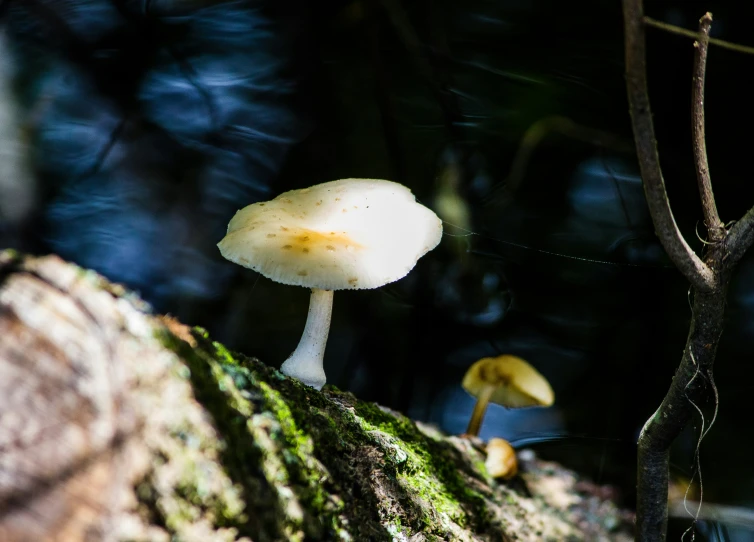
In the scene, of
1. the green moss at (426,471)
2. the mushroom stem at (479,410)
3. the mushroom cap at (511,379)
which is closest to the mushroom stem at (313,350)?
the green moss at (426,471)

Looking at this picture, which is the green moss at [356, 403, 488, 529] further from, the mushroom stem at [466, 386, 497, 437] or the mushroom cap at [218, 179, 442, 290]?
the mushroom stem at [466, 386, 497, 437]

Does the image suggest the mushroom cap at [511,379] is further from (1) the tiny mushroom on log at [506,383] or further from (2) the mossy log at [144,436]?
(2) the mossy log at [144,436]

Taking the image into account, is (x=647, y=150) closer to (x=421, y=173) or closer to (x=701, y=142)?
(x=701, y=142)

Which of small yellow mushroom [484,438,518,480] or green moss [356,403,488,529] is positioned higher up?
green moss [356,403,488,529]

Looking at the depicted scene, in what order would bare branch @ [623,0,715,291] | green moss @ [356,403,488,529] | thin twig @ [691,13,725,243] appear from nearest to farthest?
1. bare branch @ [623,0,715,291]
2. thin twig @ [691,13,725,243]
3. green moss @ [356,403,488,529]

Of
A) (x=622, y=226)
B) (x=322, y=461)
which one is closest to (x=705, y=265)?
(x=322, y=461)

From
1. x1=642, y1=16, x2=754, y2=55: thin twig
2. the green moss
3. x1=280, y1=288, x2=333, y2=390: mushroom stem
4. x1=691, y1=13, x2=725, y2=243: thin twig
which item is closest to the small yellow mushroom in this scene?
the green moss
